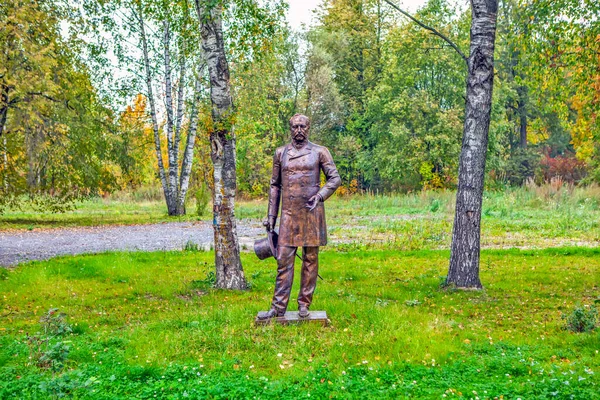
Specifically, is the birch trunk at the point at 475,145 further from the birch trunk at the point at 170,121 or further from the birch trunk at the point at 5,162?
the birch trunk at the point at 170,121

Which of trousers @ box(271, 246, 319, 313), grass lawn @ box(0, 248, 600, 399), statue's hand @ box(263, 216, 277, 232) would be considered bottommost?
grass lawn @ box(0, 248, 600, 399)

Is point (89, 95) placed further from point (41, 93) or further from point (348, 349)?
point (348, 349)

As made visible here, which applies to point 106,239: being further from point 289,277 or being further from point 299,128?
point 299,128

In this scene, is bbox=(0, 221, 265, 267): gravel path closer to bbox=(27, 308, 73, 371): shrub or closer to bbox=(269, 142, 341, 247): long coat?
bbox=(27, 308, 73, 371): shrub

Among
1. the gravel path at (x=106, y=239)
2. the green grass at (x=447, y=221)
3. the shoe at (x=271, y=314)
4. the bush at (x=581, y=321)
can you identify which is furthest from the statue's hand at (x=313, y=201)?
the gravel path at (x=106, y=239)

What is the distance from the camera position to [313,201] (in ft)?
23.3

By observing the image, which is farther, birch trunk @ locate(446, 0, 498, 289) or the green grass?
the green grass

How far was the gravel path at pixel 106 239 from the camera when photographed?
15.0 meters

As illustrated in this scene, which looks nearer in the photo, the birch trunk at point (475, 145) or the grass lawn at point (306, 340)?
the grass lawn at point (306, 340)

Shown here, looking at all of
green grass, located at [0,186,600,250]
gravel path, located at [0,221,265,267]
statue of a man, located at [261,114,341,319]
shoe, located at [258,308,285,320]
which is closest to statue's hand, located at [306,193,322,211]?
statue of a man, located at [261,114,341,319]

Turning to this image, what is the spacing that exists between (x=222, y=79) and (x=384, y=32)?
38.1 meters

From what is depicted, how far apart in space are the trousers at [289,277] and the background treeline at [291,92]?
3.29 meters

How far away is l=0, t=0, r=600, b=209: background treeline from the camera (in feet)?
38.7

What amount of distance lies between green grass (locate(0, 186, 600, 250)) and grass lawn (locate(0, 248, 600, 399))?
5093mm
